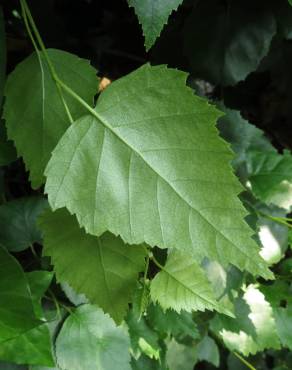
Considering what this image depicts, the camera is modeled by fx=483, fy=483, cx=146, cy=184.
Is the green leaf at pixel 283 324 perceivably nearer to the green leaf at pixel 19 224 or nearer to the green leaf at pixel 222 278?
the green leaf at pixel 222 278

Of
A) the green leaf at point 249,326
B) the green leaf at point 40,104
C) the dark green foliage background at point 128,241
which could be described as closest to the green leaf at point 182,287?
the dark green foliage background at point 128,241

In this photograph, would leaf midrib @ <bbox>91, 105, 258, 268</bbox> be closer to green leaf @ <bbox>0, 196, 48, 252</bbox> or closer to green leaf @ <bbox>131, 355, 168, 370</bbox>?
green leaf @ <bbox>0, 196, 48, 252</bbox>

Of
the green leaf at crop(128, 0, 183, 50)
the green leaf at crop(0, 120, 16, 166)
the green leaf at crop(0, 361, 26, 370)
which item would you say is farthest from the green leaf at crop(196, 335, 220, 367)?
the green leaf at crop(128, 0, 183, 50)

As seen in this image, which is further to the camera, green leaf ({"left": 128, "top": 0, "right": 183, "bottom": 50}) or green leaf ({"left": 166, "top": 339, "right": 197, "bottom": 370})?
green leaf ({"left": 166, "top": 339, "right": 197, "bottom": 370})

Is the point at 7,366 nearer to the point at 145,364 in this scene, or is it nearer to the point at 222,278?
the point at 145,364

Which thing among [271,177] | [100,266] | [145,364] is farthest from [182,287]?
[271,177]

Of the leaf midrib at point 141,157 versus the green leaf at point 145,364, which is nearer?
the leaf midrib at point 141,157

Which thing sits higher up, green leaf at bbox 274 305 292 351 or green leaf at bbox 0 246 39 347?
green leaf at bbox 0 246 39 347
